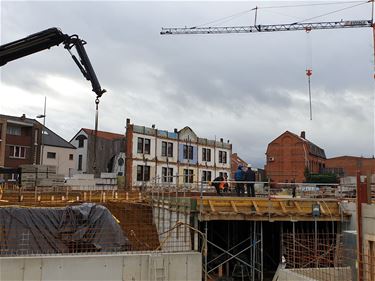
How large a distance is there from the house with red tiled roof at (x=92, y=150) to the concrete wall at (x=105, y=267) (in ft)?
143

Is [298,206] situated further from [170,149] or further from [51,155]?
[51,155]

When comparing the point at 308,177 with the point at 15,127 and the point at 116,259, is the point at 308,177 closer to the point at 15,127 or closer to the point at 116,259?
the point at 15,127

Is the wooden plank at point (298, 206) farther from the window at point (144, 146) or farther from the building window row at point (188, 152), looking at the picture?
the building window row at point (188, 152)

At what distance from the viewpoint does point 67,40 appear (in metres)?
18.7

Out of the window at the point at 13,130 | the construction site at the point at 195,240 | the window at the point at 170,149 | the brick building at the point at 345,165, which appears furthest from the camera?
the brick building at the point at 345,165

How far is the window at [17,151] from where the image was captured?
45312 millimetres

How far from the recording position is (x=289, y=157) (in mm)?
63594

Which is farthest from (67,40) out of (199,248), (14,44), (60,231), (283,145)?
(283,145)

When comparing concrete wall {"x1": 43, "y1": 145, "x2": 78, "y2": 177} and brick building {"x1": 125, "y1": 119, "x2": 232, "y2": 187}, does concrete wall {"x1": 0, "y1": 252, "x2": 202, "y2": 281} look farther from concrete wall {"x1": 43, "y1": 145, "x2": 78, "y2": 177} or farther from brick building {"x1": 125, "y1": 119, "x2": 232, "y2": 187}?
concrete wall {"x1": 43, "y1": 145, "x2": 78, "y2": 177}

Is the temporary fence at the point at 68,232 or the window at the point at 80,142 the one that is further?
the window at the point at 80,142

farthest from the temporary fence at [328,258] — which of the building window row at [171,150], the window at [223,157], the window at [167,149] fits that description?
the window at [223,157]

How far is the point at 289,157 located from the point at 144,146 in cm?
2910

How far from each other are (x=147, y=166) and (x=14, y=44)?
27.3 meters

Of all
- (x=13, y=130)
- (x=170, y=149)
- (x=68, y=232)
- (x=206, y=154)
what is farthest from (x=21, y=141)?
(x=68, y=232)
